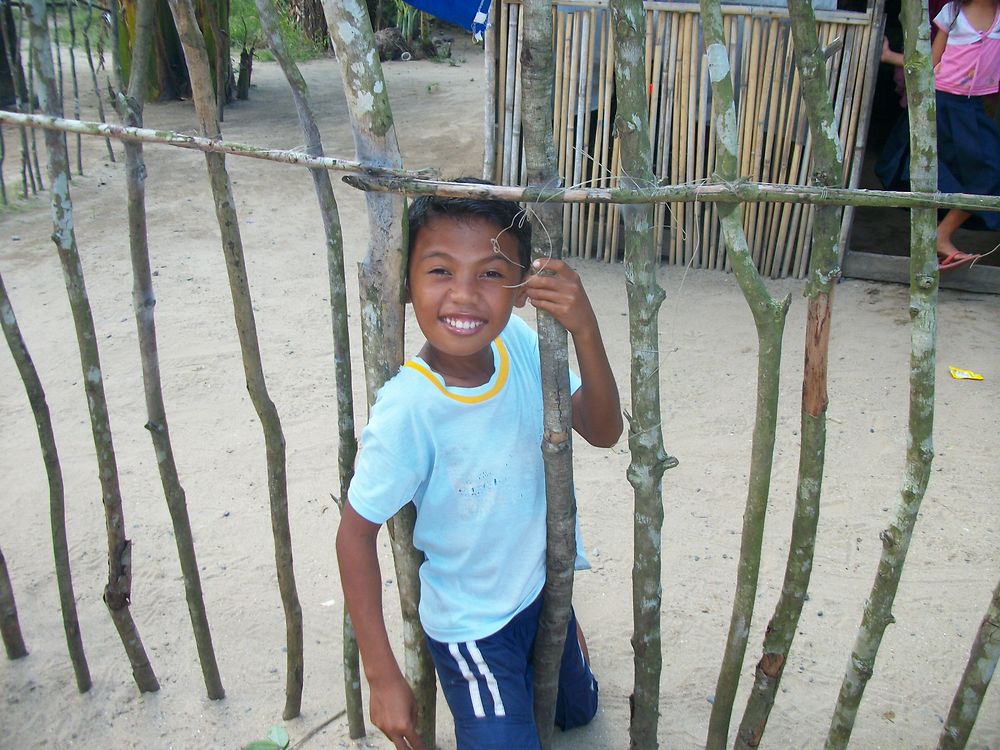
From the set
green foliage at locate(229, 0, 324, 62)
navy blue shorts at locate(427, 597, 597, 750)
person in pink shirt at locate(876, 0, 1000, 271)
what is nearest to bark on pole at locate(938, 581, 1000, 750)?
navy blue shorts at locate(427, 597, 597, 750)

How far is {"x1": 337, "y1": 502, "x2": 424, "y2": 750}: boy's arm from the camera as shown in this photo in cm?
160

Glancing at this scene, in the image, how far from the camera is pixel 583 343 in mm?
1612

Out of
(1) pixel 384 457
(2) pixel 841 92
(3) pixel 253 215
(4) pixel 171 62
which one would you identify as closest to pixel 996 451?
(2) pixel 841 92

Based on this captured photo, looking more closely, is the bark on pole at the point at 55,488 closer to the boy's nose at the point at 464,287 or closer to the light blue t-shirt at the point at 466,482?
the light blue t-shirt at the point at 466,482

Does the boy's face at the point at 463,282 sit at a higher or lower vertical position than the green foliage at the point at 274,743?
higher

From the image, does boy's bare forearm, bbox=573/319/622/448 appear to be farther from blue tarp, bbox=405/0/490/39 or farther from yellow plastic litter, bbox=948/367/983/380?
blue tarp, bbox=405/0/490/39

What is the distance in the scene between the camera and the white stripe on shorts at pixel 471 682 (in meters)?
1.76

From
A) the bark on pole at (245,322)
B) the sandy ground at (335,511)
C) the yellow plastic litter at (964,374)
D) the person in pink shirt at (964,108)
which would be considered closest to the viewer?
the bark on pole at (245,322)

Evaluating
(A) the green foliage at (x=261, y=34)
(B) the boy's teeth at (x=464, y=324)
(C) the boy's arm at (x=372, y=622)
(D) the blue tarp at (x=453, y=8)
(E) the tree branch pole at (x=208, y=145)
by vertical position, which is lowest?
(C) the boy's arm at (x=372, y=622)

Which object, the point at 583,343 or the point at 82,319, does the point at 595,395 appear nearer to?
the point at 583,343

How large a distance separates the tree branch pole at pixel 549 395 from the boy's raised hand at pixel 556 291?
0.02m

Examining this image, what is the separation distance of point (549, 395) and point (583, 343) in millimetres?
118

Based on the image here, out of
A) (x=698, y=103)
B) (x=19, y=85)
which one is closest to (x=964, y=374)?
(x=698, y=103)

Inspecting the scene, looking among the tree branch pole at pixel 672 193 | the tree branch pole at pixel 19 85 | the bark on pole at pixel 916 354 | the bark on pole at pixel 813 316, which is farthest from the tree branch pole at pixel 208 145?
the tree branch pole at pixel 19 85
